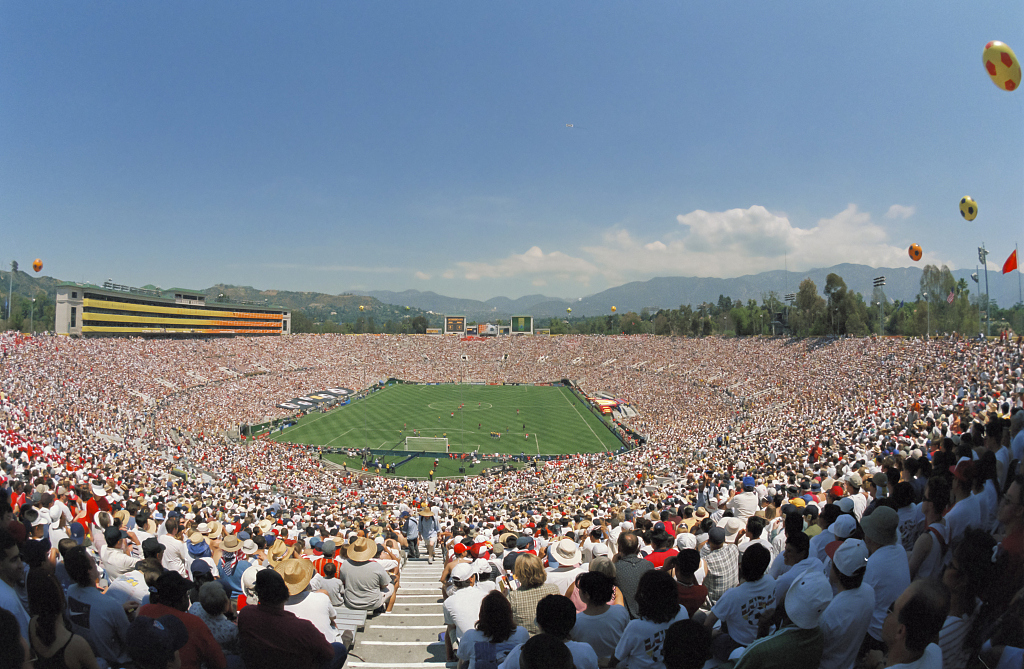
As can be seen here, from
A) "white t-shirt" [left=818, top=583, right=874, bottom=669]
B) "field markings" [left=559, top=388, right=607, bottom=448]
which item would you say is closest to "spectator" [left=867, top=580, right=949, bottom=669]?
"white t-shirt" [left=818, top=583, right=874, bottom=669]

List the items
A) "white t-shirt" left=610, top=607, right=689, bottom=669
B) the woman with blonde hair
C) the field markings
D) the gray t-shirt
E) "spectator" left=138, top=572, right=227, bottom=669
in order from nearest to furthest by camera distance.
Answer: "white t-shirt" left=610, top=607, right=689, bottom=669
"spectator" left=138, top=572, right=227, bottom=669
the woman with blonde hair
the gray t-shirt
the field markings

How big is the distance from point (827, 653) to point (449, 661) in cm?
300

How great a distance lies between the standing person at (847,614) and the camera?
291 cm

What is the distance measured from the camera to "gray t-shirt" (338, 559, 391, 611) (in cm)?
510

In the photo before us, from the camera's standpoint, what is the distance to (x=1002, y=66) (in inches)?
215

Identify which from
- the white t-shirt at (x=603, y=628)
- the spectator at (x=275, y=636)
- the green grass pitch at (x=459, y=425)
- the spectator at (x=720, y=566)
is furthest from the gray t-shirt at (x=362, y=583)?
the green grass pitch at (x=459, y=425)

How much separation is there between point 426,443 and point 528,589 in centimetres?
3183

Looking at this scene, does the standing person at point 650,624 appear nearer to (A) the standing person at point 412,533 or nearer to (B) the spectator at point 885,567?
(B) the spectator at point 885,567

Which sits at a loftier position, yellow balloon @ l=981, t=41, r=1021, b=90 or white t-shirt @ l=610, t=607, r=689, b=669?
yellow balloon @ l=981, t=41, r=1021, b=90

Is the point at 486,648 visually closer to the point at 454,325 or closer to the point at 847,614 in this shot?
the point at 847,614

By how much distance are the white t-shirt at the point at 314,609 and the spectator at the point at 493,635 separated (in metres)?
1.37

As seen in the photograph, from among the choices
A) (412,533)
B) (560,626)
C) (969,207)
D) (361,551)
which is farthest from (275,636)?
(969,207)

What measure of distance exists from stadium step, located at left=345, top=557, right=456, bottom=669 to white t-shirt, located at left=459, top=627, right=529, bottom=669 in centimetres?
146

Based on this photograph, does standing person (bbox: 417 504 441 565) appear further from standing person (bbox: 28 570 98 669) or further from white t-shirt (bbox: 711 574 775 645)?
white t-shirt (bbox: 711 574 775 645)
